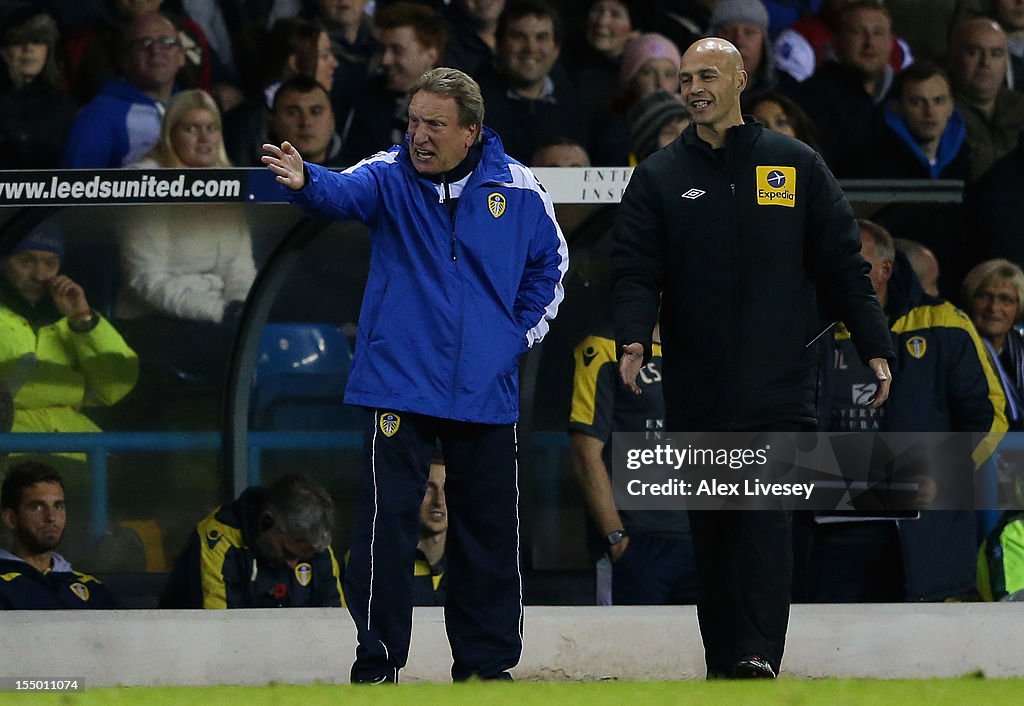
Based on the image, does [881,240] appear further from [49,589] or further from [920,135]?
[49,589]

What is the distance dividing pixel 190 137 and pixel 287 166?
7.21 ft

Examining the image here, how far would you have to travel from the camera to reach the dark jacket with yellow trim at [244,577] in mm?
6199

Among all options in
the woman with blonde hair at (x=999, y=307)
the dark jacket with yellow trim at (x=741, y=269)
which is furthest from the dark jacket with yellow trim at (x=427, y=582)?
the woman with blonde hair at (x=999, y=307)

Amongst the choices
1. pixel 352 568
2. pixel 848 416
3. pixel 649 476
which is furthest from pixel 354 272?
pixel 352 568

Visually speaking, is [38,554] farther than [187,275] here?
No

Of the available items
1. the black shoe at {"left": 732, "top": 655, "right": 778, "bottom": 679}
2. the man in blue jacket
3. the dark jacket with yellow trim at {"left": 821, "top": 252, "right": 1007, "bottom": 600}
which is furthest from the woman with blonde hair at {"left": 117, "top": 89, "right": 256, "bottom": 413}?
the black shoe at {"left": 732, "top": 655, "right": 778, "bottom": 679}

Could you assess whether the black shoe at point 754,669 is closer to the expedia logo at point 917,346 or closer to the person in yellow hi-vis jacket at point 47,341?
the expedia logo at point 917,346

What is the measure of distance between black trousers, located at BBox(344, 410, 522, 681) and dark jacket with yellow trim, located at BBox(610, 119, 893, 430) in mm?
486

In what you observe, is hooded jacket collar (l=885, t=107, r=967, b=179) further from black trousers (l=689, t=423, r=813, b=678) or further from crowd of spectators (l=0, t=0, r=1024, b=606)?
black trousers (l=689, t=423, r=813, b=678)

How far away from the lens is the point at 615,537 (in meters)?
6.41

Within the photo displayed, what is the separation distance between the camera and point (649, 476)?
6.54m

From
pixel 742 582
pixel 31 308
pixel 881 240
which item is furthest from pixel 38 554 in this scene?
pixel 881 240

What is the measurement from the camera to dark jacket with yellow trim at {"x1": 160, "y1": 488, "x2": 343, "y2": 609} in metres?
6.20

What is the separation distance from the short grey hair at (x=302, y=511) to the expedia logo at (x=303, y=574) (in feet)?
0.26
